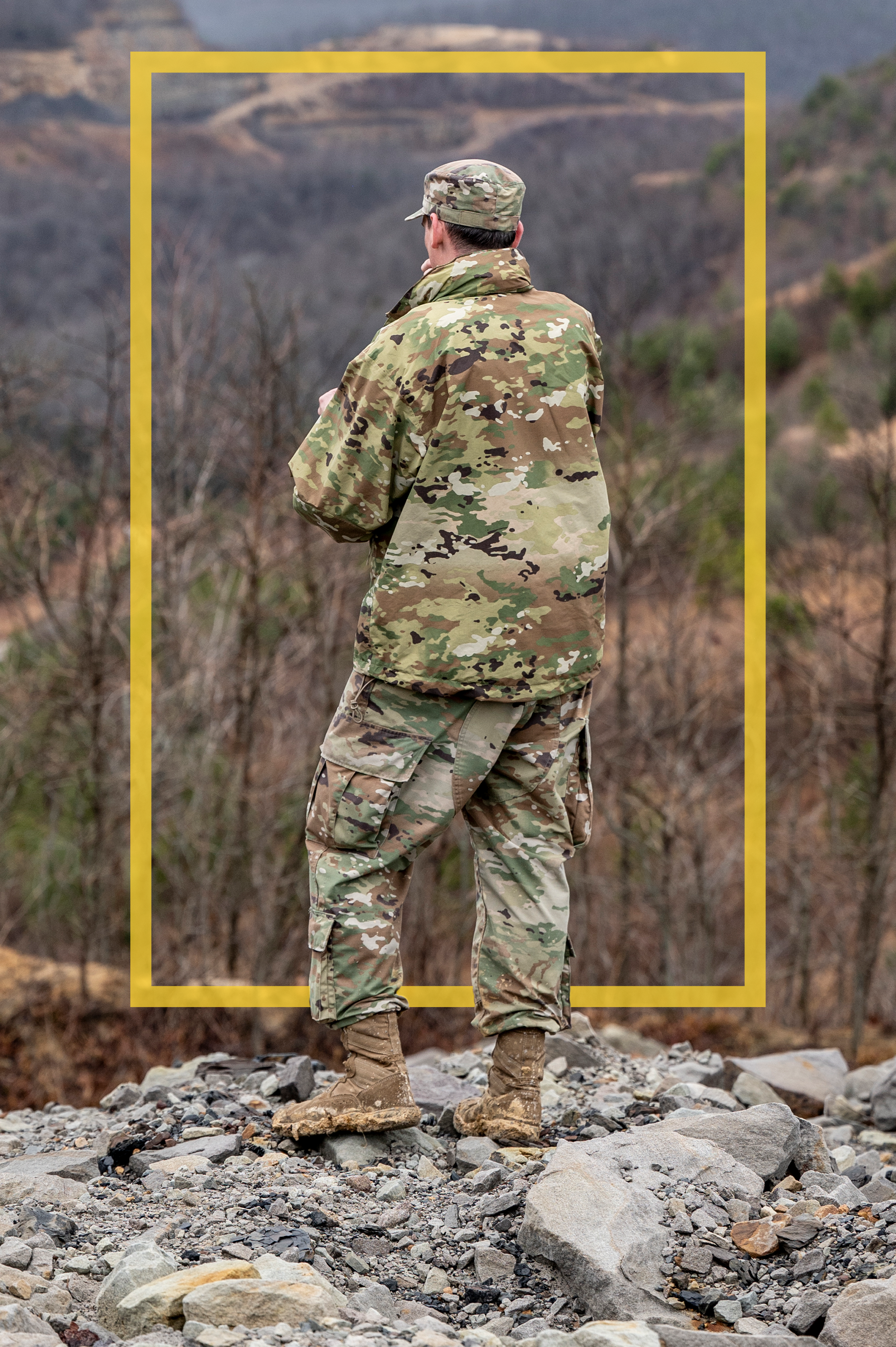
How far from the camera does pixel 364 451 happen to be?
2.86 metres

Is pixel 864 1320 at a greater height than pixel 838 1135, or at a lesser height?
greater

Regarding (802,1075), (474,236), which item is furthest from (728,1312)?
(802,1075)

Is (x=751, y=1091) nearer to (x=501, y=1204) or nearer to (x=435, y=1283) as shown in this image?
(x=501, y=1204)

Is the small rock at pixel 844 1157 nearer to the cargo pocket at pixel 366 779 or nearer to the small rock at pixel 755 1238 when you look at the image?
the small rock at pixel 755 1238

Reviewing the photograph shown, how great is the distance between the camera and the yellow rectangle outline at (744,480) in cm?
396

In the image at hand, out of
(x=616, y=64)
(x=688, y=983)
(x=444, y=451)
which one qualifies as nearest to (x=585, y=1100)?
(x=444, y=451)

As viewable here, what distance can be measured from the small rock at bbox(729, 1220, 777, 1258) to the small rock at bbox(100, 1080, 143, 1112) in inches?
71.2

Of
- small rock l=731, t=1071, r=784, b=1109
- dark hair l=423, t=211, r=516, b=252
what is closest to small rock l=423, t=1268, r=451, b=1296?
small rock l=731, t=1071, r=784, b=1109

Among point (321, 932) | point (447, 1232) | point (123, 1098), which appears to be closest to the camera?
point (447, 1232)

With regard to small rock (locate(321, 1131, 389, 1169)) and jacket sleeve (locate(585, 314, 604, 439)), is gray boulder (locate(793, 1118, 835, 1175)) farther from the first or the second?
jacket sleeve (locate(585, 314, 604, 439))

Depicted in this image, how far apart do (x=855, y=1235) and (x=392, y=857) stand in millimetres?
1147

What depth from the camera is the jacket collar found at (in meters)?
2.89

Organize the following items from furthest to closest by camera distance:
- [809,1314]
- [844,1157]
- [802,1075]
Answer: [802,1075] < [844,1157] < [809,1314]

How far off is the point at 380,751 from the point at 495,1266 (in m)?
1.01
